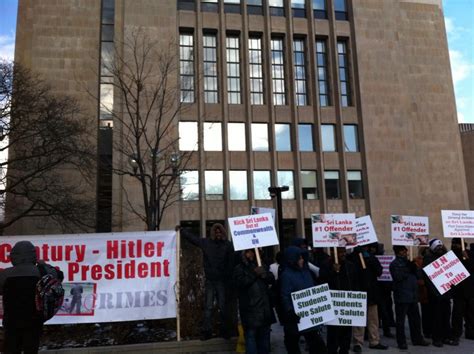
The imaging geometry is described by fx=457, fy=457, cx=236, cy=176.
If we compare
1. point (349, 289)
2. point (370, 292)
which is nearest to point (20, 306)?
point (349, 289)

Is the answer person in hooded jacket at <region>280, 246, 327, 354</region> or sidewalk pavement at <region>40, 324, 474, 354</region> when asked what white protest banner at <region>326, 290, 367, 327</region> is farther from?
sidewalk pavement at <region>40, 324, 474, 354</region>

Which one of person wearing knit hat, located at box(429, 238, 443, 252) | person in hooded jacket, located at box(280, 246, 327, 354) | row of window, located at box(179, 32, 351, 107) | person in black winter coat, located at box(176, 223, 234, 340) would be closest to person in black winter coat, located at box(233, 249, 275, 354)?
person in hooded jacket, located at box(280, 246, 327, 354)

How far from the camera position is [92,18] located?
115 feet

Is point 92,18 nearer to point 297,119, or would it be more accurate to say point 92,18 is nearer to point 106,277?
point 297,119

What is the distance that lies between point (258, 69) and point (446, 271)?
99.5ft

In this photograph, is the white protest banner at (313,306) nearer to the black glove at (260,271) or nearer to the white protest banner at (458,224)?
the black glove at (260,271)

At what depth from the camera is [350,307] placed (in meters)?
7.68

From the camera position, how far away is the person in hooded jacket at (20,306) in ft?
16.7

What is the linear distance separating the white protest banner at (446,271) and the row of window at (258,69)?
28281 millimetres

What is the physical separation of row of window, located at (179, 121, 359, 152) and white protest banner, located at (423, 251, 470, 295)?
26272mm

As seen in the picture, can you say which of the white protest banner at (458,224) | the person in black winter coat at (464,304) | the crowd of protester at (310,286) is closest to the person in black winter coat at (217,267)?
the crowd of protester at (310,286)

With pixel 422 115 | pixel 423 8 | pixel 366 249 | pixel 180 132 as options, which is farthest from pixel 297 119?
pixel 366 249

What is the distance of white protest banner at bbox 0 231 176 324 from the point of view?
8375 mm

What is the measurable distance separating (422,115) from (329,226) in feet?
116
